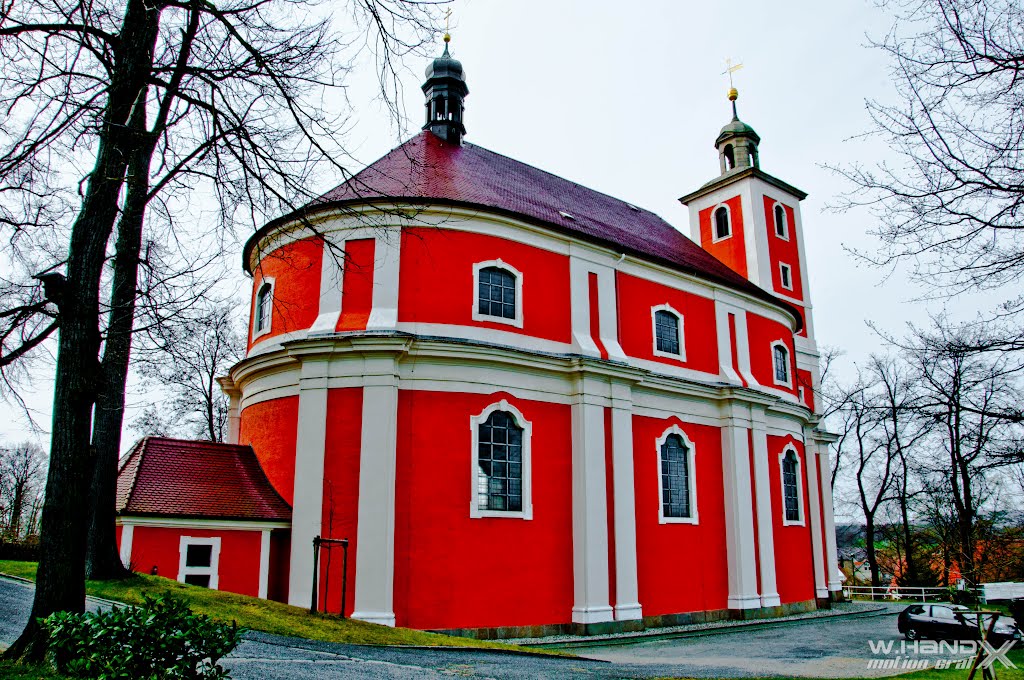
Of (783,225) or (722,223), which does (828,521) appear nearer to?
(783,225)

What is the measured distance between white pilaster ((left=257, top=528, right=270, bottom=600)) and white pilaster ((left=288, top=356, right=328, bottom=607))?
0.46 meters

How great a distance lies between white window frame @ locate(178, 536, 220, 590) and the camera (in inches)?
558

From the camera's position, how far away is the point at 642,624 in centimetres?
1673

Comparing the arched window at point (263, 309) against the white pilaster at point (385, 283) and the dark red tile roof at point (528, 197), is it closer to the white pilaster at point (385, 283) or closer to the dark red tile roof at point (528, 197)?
the dark red tile roof at point (528, 197)

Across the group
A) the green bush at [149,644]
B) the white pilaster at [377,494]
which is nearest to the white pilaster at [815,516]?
the white pilaster at [377,494]

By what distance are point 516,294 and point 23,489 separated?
4232 cm

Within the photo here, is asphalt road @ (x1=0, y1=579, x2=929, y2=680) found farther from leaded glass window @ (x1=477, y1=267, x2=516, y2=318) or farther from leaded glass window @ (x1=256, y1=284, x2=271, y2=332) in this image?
leaded glass window @ (x1=256, y1=284, x2=271, y2=332)

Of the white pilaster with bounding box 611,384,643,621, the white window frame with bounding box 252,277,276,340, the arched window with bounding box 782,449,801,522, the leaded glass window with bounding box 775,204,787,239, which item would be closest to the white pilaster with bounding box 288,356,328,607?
the white window frame with bounding box 252,277,276,340

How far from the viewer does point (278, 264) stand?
700 inches

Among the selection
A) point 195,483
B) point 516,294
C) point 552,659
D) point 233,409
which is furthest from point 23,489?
point 552,659

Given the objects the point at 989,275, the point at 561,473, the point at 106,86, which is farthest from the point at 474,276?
the point at 989,275

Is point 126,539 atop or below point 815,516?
below

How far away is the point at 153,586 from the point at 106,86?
7.70m

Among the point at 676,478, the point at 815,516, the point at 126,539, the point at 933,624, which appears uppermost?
the point at 676,478
